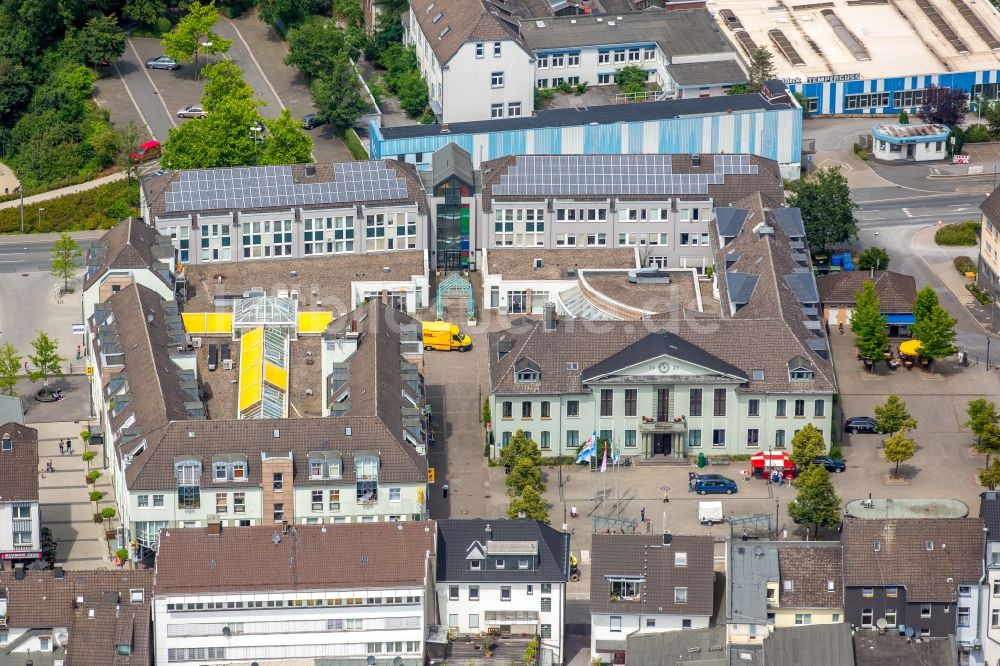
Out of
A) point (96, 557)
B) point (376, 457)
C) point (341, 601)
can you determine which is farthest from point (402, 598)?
point (96, 557)

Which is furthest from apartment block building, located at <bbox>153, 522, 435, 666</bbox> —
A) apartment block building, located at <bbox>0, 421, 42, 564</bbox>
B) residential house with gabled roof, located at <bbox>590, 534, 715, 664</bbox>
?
apartment block building, located at <bbox>0, 421, 42, 564</bbox>

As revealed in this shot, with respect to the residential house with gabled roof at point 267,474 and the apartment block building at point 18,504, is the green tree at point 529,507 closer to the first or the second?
the residential house with gabled roof at point 267,474

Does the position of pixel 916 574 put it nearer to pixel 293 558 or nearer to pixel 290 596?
pixel 293 558

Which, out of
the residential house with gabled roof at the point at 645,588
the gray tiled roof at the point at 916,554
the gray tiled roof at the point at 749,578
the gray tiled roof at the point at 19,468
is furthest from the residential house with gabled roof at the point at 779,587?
the gray tiled roof at the point at 19,468

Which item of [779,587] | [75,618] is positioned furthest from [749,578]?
[75,618]

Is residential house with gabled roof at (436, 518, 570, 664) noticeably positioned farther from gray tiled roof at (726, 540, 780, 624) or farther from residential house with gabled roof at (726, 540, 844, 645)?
residential house with gabled roof at (726, 540, 844, 645)
